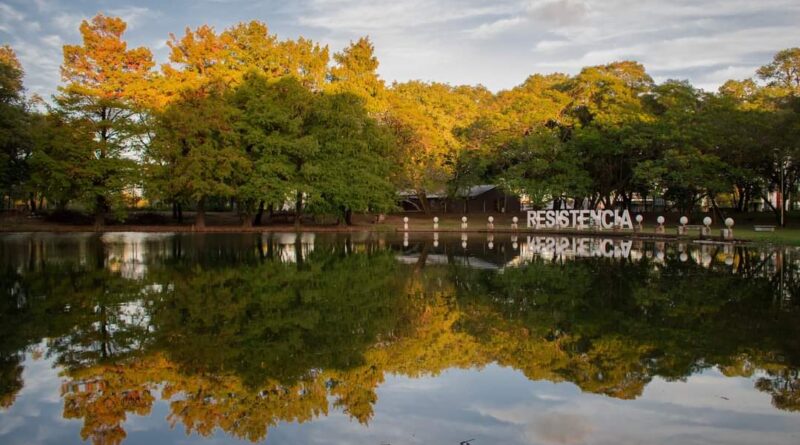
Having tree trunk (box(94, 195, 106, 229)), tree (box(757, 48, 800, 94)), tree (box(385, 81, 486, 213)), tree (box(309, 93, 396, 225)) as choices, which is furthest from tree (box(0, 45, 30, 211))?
tree (box(757, 48, 800, 94))

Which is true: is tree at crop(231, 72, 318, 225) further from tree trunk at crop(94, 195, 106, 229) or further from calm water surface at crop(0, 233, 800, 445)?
calm water surface at crop(0, 233, 800, 445)

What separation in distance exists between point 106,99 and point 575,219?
32717mm

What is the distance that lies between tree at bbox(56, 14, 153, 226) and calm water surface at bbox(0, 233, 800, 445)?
95.2 feet

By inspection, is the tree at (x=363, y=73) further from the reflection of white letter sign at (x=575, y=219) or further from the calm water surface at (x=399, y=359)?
the calm water surface at (x=399, y=359)

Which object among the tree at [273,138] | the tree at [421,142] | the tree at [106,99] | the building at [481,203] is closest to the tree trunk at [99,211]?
the tree at [106,99]

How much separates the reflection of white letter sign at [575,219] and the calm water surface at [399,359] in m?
21.6

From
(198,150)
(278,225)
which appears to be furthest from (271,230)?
(198,150)

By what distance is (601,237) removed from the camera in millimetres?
Answer: 36062

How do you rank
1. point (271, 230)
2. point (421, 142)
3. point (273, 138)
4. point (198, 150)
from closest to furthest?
point (198, 150) < point (273, 138) < point (271, 230) < point (421, 142)

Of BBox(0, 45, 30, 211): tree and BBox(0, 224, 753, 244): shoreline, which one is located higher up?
BBox(0, 45, 30, 211): tree

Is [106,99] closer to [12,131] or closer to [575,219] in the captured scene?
[12,131]

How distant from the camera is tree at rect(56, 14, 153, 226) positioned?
44094mm

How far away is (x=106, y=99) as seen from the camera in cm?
4428

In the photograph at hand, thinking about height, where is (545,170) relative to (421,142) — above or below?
below
